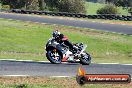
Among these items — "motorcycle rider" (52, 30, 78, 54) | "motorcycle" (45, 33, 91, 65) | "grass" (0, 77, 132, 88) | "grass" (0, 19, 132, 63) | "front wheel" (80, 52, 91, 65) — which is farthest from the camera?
"grass" (0, 19, 132, 63)

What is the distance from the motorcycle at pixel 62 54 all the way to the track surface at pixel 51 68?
1.16 ft

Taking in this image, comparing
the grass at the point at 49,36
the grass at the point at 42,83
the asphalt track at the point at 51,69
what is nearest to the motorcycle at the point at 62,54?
the asphalt track at the point at 51,69

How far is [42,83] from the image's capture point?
1320cm

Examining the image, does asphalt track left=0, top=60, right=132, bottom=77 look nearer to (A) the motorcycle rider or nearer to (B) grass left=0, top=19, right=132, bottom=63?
(A) the motorcycle rider

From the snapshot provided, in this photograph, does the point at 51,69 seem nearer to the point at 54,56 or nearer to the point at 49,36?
the point at 54,56

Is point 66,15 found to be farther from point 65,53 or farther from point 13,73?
point 13,73

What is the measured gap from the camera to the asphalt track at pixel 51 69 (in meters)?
15.4

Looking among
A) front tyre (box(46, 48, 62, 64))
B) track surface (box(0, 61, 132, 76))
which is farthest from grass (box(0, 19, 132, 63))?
track surface (box(0, 61, 132, 76))

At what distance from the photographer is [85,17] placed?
60625 mm

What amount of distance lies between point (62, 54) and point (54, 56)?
15.4 inches

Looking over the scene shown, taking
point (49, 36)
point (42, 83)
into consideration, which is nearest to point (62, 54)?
point (42, 83)

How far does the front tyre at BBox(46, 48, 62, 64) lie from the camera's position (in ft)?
61.7

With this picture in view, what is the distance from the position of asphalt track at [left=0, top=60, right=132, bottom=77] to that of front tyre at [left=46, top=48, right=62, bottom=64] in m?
0.36

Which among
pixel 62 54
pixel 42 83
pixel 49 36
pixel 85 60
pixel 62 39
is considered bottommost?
pixel 49 36
